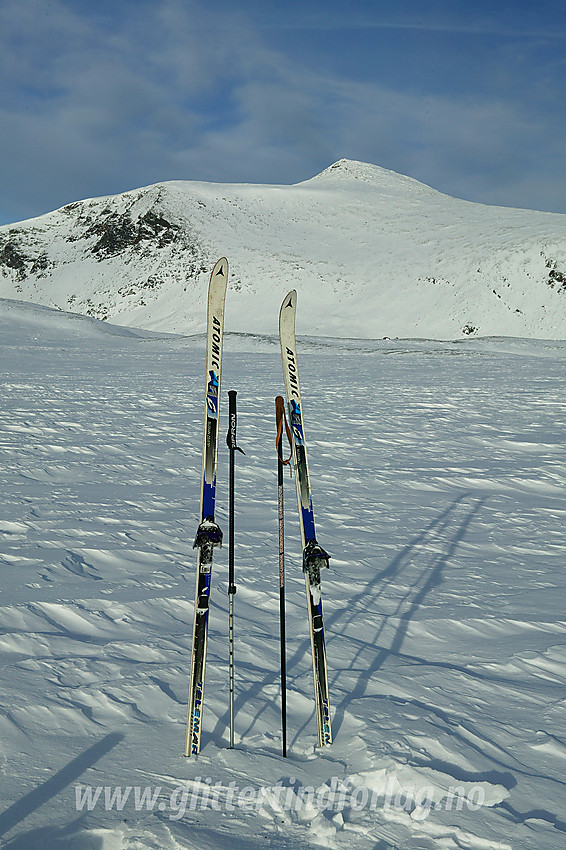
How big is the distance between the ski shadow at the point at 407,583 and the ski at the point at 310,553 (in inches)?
10.6

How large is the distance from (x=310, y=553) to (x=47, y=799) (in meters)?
1.51

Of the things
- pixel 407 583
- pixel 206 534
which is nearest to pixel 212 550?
pixel 206 534

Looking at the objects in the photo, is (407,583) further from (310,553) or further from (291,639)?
(310,553)

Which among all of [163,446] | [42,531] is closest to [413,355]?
[163,446]

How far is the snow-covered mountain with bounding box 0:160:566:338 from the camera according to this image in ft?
135

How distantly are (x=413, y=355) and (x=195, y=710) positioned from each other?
21.4 m

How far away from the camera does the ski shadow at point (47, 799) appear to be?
2232mm

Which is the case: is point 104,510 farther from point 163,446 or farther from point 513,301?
point 513,301

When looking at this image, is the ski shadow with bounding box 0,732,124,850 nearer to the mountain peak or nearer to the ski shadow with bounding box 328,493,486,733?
the ski shadow with bounding box 328,493,486,733

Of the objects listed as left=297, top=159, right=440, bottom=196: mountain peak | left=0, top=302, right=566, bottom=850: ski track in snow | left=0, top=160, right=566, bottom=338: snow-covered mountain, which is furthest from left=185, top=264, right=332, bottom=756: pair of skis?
left=297, top=159, right=440, bottom=196: mountain peak

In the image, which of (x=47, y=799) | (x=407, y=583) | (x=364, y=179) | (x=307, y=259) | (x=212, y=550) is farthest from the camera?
(x=364, y=179)

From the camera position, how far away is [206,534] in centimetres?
294

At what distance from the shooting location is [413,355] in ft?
75.7

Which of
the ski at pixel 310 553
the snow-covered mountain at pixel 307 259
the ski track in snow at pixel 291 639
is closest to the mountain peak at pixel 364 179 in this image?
the snow-covered mountain at pixel 307 259
